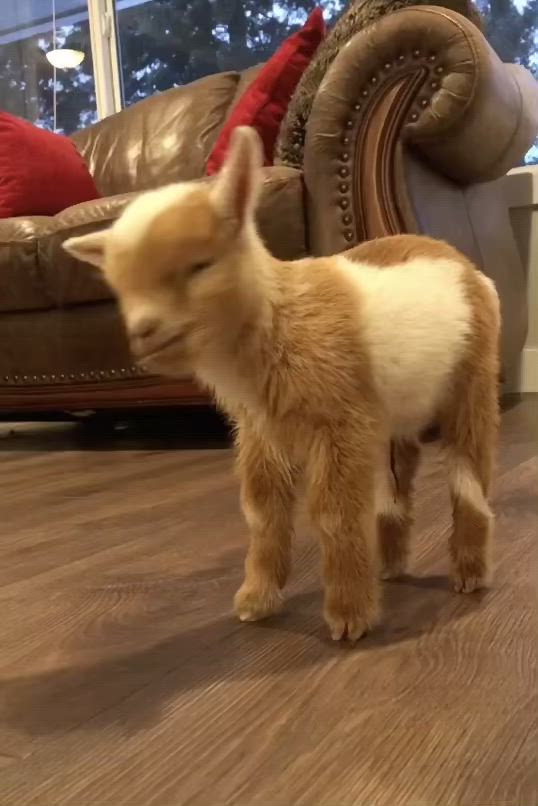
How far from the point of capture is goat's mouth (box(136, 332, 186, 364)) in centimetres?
76

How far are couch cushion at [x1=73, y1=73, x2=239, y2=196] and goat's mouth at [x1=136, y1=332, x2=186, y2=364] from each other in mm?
2317

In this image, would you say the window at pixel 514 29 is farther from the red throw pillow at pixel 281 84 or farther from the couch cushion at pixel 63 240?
the couch cushion at pixel 63 240

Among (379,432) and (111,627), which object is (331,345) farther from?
(111,627)

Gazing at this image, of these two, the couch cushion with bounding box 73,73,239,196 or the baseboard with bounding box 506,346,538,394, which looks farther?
the couch cushion with bounding box 73,73,239,196

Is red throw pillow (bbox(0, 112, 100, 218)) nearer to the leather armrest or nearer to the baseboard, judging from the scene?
the leather armrest

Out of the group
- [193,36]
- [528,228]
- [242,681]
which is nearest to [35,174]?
[193,36]

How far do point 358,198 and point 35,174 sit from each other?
52.1 inches

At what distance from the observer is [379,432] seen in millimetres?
883

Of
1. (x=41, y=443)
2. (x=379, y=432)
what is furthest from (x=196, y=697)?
(x=41, y=443)

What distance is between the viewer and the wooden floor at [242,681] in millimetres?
634

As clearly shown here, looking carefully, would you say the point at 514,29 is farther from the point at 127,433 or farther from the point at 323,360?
the point at 323,360

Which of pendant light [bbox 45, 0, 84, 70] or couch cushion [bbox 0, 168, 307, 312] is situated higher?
pendant light [bbox 45, 0, 84, 70]

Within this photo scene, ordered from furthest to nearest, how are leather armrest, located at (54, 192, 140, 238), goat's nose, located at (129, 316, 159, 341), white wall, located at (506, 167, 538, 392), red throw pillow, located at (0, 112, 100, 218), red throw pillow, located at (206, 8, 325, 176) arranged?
white wall, located at (506, 167, 538, 392) < red throw pillow, located at (0, 112, 100, 218) < red throw pillow, located at (206, 8, 325, 176) < leather armrest, located at (54, 192, 140, 238) < goat's nose, located at (129, 316, 159, 341)

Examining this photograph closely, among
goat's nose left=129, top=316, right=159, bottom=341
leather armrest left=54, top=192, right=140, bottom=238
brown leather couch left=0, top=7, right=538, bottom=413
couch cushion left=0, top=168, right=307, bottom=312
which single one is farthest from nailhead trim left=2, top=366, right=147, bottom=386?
goat's nose left=129, top=316, right=159, bottom=341
